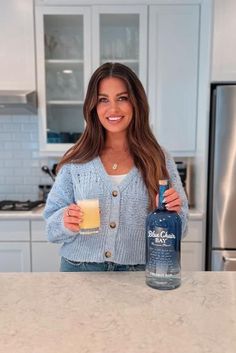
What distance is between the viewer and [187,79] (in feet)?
7.63

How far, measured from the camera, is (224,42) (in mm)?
2039

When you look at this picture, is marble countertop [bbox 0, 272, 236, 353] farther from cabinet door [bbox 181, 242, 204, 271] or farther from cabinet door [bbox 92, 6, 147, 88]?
cabinet door [bbox 92, 6, 147, 88]

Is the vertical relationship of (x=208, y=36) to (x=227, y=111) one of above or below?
above

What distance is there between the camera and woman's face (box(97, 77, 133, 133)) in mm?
1041

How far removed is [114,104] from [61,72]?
1.57m

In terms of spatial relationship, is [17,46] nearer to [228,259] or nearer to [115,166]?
[115,166]

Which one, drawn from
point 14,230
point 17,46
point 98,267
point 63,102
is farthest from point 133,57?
point 98,267

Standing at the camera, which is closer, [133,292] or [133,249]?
[133,292]

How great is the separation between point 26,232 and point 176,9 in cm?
179

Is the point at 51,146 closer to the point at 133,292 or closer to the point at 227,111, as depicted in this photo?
the point at 227,111

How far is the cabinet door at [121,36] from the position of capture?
2324 mm

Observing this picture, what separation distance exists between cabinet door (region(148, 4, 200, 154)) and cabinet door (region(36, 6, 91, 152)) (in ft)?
1.57

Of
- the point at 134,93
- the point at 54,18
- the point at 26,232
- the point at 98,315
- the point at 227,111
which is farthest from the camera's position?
the point at 54,18

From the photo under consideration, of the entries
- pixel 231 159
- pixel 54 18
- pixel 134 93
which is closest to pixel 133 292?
pixel 134 93
